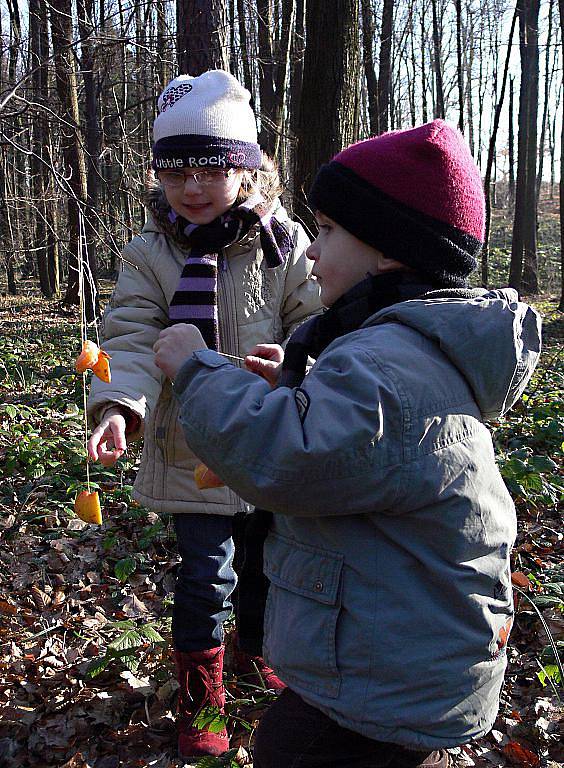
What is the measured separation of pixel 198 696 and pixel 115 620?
1086mm

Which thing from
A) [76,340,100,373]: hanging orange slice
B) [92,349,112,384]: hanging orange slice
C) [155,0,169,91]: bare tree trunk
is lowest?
[92,349,112,384]: hanging orange slice

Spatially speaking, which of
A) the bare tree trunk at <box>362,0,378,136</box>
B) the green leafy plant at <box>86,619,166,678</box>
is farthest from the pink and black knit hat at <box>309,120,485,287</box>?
the bare tree trunk at <box>362,0,378,136</box>

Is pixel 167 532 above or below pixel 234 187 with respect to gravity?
below

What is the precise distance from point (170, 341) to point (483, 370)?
663mm

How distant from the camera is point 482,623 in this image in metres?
1.39

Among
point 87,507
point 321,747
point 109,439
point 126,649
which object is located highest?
point 109,439

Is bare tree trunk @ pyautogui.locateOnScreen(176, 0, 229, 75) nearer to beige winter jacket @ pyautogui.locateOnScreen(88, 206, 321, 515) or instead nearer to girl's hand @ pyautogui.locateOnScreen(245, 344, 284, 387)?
beige winter jacket @ pyautogui.locateOnScreen(88, 206, 321, 515)

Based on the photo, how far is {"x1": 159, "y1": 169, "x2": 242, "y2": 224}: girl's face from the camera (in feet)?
7.48

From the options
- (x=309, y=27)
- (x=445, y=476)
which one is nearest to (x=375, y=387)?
(x=445, y=476)

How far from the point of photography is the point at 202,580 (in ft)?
7.67

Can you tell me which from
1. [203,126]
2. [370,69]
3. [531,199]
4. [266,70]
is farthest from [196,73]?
[531,199]

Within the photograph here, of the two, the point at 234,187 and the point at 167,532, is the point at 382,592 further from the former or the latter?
the point at 167,532

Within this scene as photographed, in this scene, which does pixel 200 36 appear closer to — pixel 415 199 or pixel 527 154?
pixel 415 199

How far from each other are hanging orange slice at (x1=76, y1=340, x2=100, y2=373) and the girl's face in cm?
60
